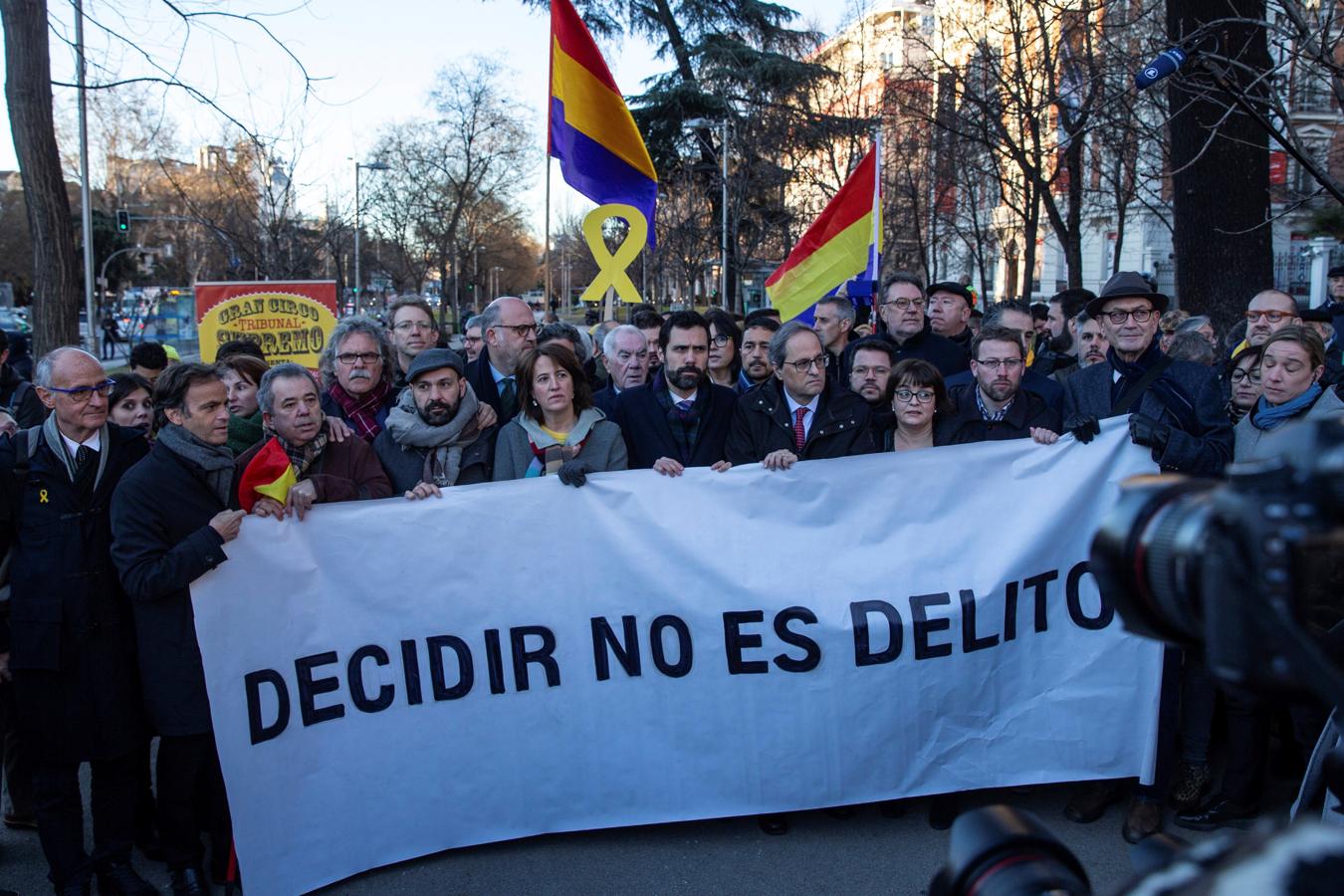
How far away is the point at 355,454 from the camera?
13.6ft

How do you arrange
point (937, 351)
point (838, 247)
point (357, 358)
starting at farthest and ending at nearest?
point (838, 247)
point (937, 351)
point (357, 358)

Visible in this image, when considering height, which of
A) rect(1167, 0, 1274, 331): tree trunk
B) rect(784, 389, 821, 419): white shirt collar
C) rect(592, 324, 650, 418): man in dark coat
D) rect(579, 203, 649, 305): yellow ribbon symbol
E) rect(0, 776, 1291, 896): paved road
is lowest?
rect(0, 776, 1291, 896): paved road

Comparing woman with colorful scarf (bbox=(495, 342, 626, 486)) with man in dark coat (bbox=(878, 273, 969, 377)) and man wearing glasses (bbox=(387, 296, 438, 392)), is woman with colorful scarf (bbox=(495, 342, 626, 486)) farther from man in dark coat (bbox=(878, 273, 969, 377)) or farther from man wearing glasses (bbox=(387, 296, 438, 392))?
man in dark coat (bbox=(878, 273, 969, 377))

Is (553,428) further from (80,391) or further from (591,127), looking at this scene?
(591,127)

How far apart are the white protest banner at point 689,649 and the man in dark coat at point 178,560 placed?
23 cm

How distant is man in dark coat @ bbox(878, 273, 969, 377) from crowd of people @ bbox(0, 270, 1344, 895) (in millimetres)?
649

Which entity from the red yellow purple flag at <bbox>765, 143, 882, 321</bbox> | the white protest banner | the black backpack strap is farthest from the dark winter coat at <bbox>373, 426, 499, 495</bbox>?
the red yellow purple flag at <bbox>765, 143, 882, 321</bbox>

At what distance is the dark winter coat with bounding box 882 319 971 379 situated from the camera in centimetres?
624

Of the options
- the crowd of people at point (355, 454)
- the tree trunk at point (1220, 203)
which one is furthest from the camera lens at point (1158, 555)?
the tree trunk at point (1220, 203)

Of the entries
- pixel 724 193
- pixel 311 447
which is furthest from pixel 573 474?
pixel 724 193

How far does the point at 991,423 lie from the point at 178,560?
316 cm

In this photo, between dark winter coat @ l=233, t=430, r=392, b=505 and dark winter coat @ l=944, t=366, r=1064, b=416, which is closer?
dark winter coat @ l=233, t=430, r=392, b=505

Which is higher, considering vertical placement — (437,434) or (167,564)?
(437,434)

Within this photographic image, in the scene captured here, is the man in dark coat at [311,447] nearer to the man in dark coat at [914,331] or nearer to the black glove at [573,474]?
the black glove at [573,474]
